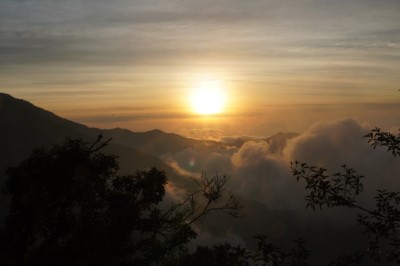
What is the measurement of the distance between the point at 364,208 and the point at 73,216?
16515 millimetres

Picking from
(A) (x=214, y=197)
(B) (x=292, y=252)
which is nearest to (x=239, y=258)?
(B) (x=292, y=252)

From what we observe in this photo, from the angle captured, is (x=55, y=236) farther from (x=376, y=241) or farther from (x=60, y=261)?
(x=376, y=241)

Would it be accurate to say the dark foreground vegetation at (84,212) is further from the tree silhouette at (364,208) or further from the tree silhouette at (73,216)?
the tree silhouette at (364,208)

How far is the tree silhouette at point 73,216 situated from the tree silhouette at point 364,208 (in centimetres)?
951

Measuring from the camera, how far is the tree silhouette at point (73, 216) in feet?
73.3

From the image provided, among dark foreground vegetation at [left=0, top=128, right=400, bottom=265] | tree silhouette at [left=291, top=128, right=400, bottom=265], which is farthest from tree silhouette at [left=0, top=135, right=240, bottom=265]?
tree silhouette at [left=291, top=128, right=400, bottom=265]

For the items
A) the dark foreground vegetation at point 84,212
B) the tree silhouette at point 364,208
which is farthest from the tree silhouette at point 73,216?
the tree silhouette at point 364,208

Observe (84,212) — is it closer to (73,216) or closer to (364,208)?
(73,216)

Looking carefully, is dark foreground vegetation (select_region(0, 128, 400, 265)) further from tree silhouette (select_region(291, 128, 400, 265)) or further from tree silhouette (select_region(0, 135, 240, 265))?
tree silhouette (select_region(291, 128, 400, 265))

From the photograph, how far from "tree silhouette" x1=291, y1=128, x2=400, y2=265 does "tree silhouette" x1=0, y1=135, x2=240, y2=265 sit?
951cm

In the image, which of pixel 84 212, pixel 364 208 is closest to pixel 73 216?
pixel 84 212

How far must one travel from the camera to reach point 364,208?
12453 millimetres

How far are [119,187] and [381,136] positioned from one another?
54.4ft

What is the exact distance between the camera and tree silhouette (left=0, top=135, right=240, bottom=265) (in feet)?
73.3
